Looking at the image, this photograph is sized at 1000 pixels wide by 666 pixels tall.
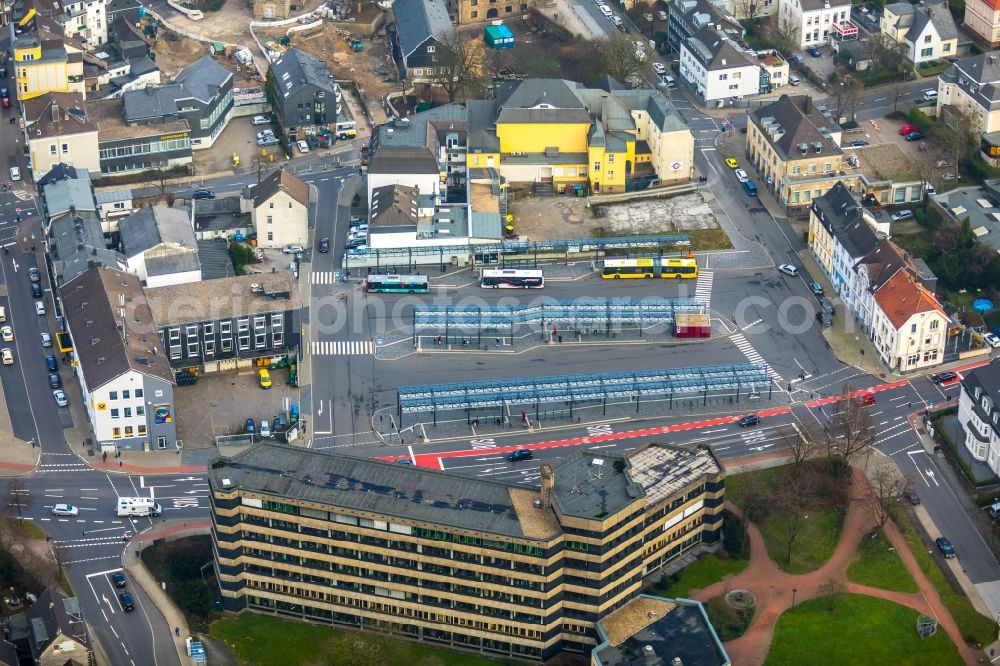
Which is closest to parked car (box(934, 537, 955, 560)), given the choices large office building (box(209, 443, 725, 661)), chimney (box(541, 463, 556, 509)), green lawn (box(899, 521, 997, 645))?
green lawn (box(899, 521, 997, 645))

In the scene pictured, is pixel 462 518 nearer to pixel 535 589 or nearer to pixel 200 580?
pixel 535 589

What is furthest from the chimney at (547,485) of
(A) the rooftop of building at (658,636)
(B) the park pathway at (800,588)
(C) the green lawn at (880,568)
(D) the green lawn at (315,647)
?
(C) the green lawn at (880,568)

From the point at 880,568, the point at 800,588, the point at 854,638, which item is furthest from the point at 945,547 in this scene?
the point at 854,638

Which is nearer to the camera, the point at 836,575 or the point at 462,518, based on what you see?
the point at 462,518

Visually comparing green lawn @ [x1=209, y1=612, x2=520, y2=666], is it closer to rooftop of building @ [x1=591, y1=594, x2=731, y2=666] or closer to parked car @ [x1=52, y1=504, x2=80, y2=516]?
rooftop of building @ [x1=591, y1=594, x2=731, y2=666]

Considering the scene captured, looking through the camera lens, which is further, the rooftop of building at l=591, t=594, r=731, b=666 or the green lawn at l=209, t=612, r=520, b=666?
the green lawn at l=209, t=612, r=520, b=666

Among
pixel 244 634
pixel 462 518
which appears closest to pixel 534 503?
pixel 462 518
